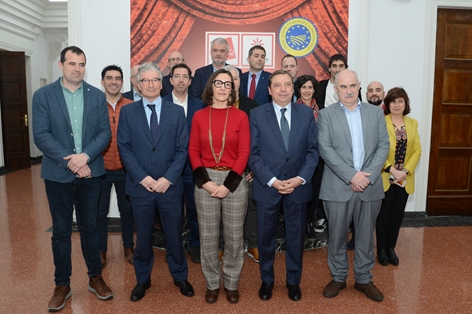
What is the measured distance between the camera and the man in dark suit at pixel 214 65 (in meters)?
4.10

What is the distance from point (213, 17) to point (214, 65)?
3.53 feet

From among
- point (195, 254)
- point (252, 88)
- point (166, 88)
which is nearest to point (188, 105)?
point (166, 88)

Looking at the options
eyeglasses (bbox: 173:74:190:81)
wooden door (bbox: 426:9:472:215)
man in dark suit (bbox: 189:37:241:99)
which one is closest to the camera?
eyeglasses (bbox: 173:74:190:81)

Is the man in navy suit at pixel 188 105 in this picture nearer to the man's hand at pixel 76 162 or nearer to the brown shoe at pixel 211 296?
the brown shoe at pixel 211 296

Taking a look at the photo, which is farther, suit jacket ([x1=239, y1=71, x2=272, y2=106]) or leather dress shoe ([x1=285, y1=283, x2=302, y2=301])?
suit jacket ([x1=239, y1=71, x2=272, y2=106])

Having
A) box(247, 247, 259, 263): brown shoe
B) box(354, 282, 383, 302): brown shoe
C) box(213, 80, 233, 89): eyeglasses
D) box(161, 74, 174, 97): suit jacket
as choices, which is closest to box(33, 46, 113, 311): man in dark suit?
box(213, 80, 233, 89): eyeglasses

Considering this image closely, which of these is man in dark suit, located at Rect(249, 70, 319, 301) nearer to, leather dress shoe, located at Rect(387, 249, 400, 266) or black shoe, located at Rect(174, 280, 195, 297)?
black shoe, located at Rect(174, 280, 195, 297)

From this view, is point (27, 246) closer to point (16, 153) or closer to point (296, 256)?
point (296, 256)

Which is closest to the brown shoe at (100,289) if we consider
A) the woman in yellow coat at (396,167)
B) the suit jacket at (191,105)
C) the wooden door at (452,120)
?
the suit jacket at (191,105)

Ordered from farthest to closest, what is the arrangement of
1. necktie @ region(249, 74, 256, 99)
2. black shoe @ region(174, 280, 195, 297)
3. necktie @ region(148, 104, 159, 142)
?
necktie @ region(249, 74, 256, 99) → black shoe @ region(174, 280, 195, 297) → necktie @ region(148, 104, 159, 142)

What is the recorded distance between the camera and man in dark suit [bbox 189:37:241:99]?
161 inches

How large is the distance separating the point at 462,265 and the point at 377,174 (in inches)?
62.6

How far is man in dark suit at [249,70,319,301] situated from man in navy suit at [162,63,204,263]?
2.90ft

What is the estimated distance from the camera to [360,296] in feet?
10.2
